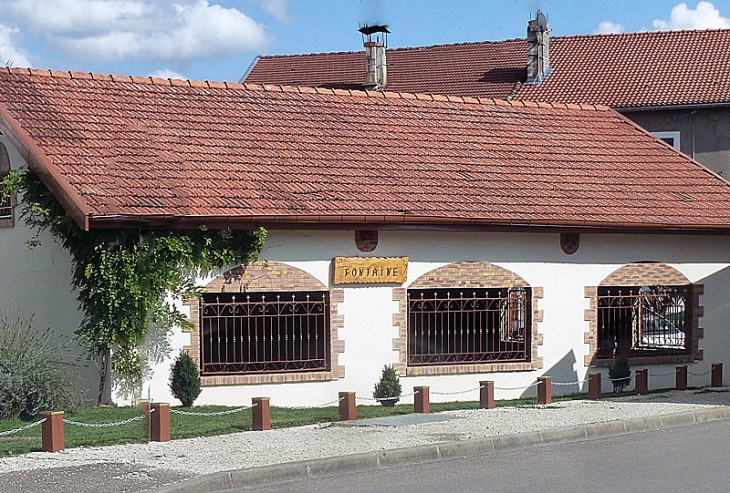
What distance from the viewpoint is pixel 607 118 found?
2308cm

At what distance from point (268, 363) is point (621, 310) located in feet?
20.8

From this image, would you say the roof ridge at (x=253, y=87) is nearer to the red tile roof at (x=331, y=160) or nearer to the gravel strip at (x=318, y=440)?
the red tile roof at (x=331, y=160)

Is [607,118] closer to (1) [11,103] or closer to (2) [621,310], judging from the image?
(2) [621,310]

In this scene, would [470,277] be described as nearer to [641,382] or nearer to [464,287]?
[464,287]

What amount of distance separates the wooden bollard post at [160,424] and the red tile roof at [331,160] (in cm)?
328

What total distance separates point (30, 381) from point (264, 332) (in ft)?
11.8

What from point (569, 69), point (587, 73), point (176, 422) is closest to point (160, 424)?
point (176, 422)

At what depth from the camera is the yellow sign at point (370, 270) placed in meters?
17.1

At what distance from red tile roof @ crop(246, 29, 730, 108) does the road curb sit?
18.8m

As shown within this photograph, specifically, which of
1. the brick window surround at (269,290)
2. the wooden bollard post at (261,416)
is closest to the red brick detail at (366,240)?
the brick window surround at (269,290)

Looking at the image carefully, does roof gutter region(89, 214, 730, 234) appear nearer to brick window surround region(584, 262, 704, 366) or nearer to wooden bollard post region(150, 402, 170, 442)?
brick window surround region(584, 262, 704, 366)

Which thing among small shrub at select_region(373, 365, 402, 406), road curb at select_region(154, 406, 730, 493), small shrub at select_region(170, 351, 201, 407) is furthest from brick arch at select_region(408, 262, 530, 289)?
road curb at select_region(154, 406, 730, 493)

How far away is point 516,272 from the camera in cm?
1845

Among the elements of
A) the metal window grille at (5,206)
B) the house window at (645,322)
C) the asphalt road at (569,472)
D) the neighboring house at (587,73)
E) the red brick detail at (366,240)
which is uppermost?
the neighboring house at (587,73)
